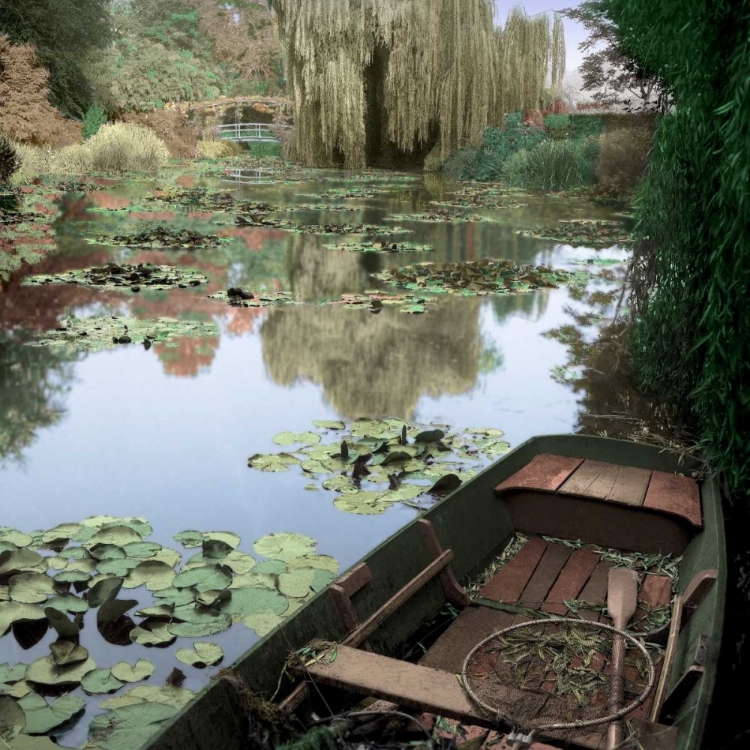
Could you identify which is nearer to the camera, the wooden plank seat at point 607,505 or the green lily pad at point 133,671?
the green lily pad at point 133,671

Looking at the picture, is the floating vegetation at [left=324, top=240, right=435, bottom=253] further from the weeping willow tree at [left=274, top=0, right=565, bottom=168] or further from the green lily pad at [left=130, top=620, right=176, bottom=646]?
the weeping willow tree at [left=274, top=0, right=565, bottom=168]

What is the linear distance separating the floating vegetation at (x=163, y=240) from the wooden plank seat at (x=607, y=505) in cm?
908

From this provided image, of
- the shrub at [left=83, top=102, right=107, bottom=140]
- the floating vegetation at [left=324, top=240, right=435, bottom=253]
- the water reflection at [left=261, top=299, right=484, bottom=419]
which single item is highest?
the shrub at [left=83, top=102, right=107, bottom=140]

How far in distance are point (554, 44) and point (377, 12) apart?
4.82m

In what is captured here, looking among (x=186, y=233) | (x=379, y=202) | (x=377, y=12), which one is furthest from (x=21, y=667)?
(x=377, y=12)

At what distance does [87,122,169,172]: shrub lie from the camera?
23.4m

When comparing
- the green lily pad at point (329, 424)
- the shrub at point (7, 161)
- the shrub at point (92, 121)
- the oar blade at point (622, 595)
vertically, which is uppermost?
the shrub at point (92, 121)

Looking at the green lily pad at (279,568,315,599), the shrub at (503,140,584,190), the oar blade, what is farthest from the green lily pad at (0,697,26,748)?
the shrub at (503,140,584,190)

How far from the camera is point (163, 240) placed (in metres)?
12.3

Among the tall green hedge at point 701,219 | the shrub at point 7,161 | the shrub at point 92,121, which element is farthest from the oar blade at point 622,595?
the shrub at point 92,121

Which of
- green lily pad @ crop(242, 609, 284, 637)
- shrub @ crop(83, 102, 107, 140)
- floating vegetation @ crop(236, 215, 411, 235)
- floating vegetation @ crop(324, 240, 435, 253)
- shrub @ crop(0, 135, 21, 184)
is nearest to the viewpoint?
green lily pad @ crop(242, 609, 284, 637)

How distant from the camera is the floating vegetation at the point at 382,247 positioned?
1201 cm

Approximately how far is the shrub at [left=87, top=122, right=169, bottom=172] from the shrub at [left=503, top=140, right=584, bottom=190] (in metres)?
10.5

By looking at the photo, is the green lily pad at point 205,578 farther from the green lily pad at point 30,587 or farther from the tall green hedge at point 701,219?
the tall green hedge at point 701,219
